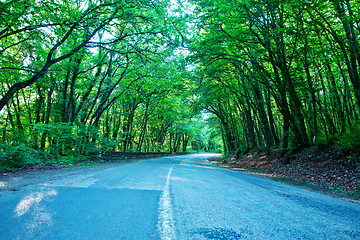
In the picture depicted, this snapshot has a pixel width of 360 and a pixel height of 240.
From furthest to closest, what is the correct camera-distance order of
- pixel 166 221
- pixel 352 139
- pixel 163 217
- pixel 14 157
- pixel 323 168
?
1. pixel 14 157
2. pixel 323 168
3. pixel 352 139
4. pixel 163 217
5. pixel 166 221

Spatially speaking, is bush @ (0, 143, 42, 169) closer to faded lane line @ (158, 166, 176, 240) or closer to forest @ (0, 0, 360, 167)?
forest @ (0, 0, 360, 167)

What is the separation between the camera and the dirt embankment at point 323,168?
20.1 feet

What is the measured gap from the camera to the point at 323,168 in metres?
7.81

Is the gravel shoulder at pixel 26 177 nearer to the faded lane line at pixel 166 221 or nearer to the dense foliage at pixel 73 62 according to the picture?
the dense foliage at pixel 73 62

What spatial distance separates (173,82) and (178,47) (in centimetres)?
643

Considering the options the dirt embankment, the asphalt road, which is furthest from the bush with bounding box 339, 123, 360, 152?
the asphalt road

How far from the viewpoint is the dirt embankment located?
241 inches

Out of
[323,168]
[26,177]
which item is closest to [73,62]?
[26,177]

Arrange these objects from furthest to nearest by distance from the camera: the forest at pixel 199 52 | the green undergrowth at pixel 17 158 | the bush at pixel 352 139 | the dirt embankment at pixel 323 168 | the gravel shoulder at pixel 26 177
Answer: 1. the green undergrowth at pixel 17 158
2. the forest at pixel 199 52
3. the bush at pixel 352 139
4. the dirt embankment at pixel 323 168
5. the gravel shoulder at pixel 26 177

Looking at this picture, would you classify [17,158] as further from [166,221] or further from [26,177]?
[166,221]

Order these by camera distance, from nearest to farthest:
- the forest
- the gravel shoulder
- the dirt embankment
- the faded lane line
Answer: the faded lane line < the gravel shoulder < the dirt embankment < the forest

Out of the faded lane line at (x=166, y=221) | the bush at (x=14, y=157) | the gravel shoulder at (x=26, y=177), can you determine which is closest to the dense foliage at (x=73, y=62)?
the bush at (x=14, y=157)

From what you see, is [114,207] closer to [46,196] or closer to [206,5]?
[46,196]

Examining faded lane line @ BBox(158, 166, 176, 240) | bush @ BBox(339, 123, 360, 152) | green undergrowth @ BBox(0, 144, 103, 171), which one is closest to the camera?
faded lane line @ BBox(158, 166, 176, 240)
